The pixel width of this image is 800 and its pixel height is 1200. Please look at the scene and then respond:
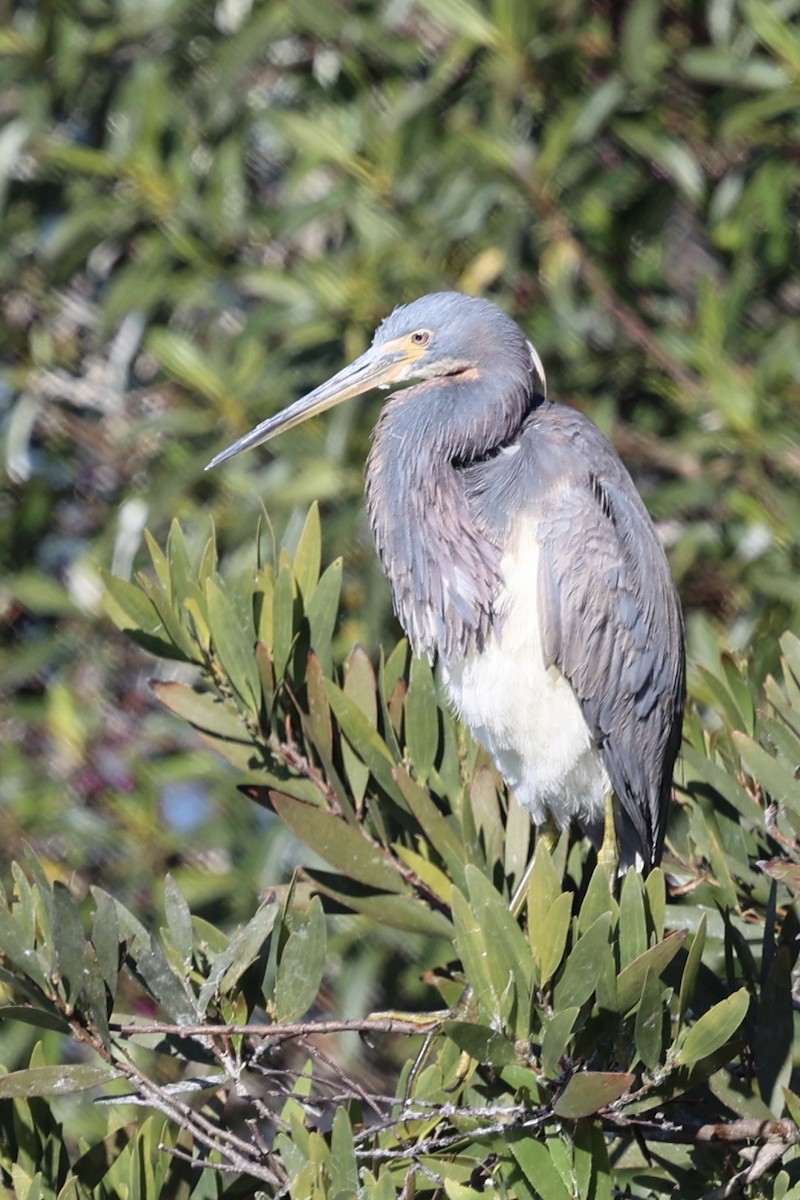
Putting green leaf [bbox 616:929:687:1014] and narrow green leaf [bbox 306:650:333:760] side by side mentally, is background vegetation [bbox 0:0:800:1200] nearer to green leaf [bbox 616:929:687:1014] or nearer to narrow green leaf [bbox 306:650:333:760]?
narrow green leaf [bbox 306:650:333:760]

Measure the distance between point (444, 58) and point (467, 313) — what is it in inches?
48.0

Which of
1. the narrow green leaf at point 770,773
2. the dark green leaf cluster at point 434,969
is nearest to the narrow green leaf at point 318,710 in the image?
the dark green leaf cluster at point 434,969

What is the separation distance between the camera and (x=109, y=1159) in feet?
5.34

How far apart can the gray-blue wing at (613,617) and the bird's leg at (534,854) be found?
0.41 ft

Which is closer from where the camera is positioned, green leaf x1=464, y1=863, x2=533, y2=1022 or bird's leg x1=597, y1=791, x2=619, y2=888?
green leaf x1=464, y1=863, x2=533, y2=1022

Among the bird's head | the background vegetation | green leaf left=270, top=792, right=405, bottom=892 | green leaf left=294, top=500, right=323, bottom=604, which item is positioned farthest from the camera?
the background vegetation

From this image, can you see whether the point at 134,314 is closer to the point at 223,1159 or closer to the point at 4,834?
the point at 4,834

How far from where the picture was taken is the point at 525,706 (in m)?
2.16

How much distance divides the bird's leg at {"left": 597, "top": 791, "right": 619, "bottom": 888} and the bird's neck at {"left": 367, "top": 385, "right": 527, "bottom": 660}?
32 cm

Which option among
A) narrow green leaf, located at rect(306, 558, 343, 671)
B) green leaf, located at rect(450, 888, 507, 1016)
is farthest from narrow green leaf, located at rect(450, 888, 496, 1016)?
narrow green leaf, located at rect(306, 558, 343, 671)

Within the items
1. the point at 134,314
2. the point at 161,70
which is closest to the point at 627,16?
the point at 161,70

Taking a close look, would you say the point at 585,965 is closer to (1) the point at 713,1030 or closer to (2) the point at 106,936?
(1) the point at 713,1030

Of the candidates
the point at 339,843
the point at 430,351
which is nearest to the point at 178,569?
the point at 339,843

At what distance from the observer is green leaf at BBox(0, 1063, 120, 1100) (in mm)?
1444
